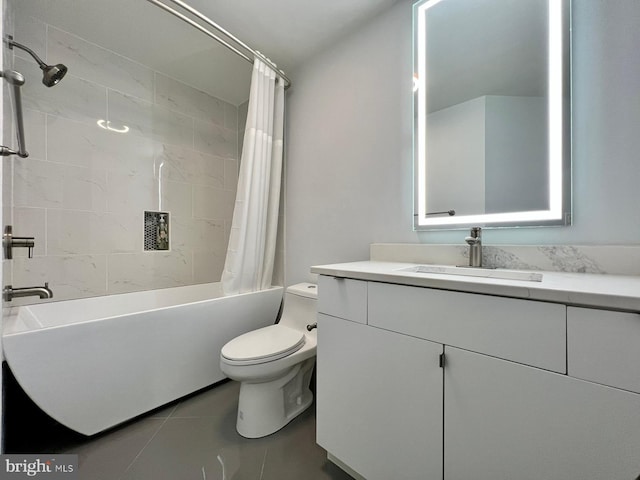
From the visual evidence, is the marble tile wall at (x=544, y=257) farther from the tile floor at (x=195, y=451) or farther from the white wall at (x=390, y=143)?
the tile floor at (x=195, y=451)

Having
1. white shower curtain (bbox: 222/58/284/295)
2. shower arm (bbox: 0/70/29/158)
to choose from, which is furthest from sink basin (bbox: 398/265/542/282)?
shower arm (bbox: 0/70/29/158)

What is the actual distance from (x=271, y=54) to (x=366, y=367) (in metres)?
2.15

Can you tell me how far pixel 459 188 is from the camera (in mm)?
1302

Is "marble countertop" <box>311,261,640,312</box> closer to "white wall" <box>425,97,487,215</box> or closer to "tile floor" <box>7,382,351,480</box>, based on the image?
"white wall" <box>425,97,487,215</box>

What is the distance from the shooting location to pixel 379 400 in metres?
0.94

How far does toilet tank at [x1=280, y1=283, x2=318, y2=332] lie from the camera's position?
162cm

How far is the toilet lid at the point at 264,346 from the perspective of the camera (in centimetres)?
125

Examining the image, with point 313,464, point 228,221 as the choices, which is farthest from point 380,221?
point 228,221

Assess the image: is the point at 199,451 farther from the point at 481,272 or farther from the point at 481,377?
the point at 481,272

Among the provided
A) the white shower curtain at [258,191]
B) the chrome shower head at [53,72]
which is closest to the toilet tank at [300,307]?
the white shower curtain at [258,191]

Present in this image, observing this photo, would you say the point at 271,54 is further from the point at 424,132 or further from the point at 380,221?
the point at 380,221

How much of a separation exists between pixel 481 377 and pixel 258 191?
5.38 feet

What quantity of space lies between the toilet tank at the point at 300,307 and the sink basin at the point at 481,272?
665 mm

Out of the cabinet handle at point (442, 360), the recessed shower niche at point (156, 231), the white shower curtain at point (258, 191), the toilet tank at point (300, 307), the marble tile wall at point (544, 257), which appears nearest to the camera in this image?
the cabinet handle at point (442, 360)
